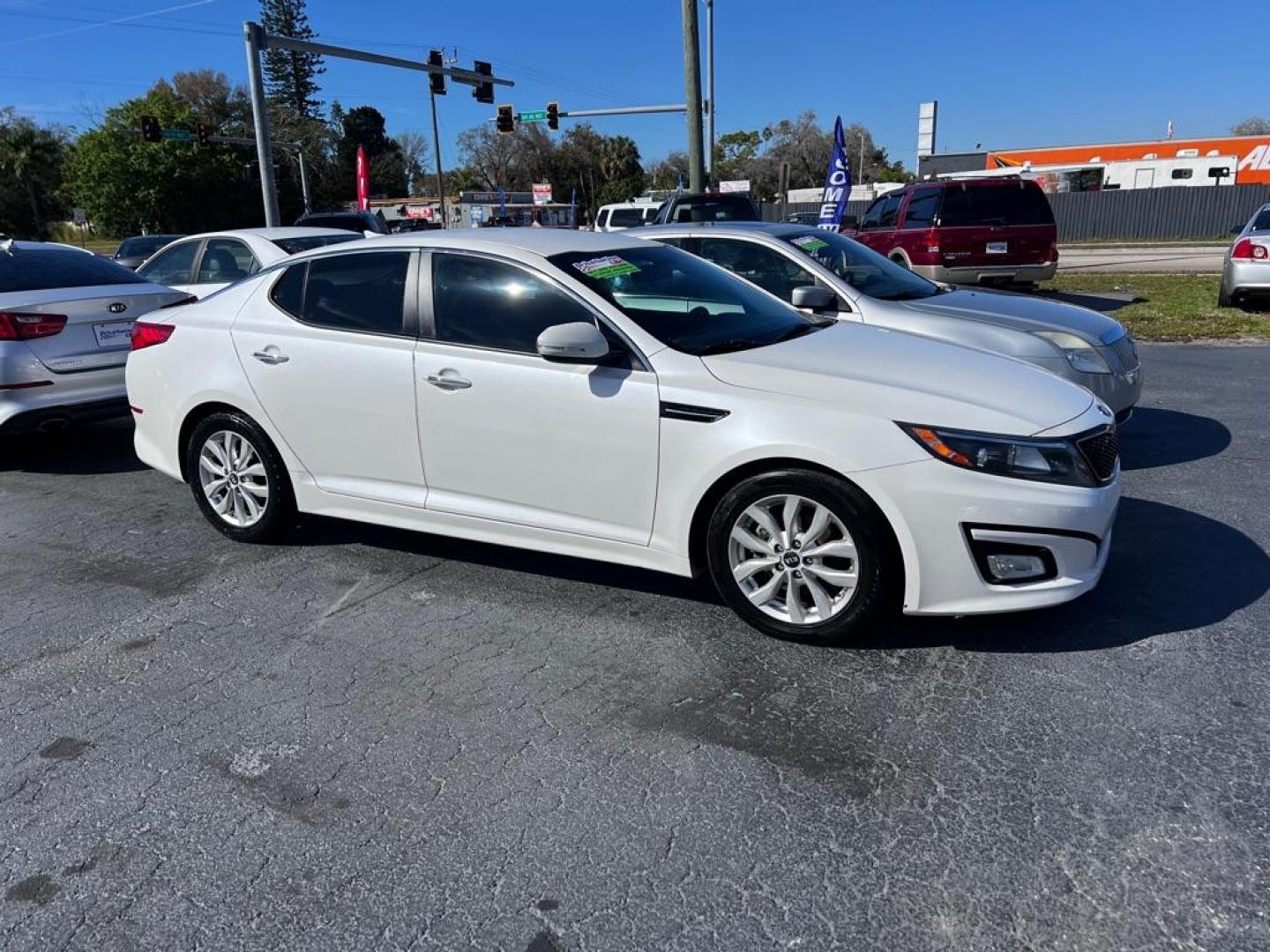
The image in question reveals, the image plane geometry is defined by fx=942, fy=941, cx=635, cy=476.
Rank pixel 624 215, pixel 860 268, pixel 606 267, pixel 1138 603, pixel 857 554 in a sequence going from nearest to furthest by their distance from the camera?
pixel 857 554, pixel 1138 603, pixel 606 267, pixel 860 268, pixel 624 215

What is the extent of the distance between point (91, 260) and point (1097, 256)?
2727cm

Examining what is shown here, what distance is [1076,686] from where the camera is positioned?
3338mm

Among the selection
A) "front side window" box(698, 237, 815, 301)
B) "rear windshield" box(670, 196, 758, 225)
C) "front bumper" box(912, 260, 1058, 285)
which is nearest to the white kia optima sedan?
"front side window" box(698, 237, 815, 301)

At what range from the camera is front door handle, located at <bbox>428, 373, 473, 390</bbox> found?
4160 mm

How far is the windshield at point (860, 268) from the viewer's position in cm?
664

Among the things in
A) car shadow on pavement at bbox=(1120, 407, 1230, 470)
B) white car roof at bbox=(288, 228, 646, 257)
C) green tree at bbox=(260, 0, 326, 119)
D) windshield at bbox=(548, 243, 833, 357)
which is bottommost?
car shadow on pavement at bbox=(1120, 407, 1230, 470)

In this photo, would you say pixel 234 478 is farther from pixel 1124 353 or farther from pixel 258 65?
pixel 258 65

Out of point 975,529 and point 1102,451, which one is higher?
point 1102,451

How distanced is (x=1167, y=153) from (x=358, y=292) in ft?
192

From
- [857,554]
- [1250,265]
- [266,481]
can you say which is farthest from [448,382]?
[1250,265]

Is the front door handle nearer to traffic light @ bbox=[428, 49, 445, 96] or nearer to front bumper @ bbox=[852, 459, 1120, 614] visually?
front bumper @ bbox=[852, 459, 1120, 614]

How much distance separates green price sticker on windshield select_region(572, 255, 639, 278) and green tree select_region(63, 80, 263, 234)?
62.3 metres

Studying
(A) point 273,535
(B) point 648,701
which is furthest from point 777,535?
(A) point 273,535

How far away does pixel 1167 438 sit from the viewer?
260 inches
